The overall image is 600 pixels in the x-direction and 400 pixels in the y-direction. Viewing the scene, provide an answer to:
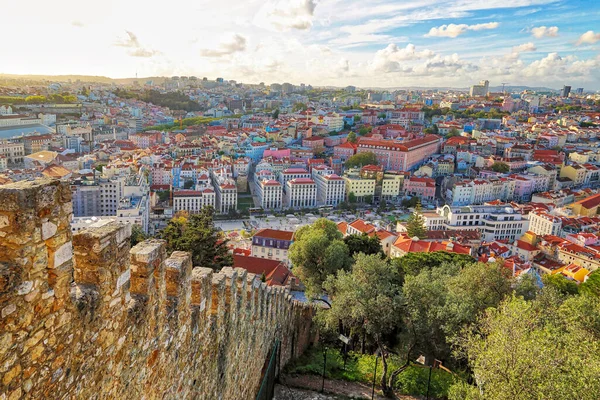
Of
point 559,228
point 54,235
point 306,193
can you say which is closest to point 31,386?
point 54,235

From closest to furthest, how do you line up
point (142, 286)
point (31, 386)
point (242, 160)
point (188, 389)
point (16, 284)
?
point (16, 284), point (31, 386), point (142, 286), point (188, 389), point (242, 160)

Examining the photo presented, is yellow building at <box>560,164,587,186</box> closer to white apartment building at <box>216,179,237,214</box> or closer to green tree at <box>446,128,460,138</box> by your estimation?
green tree at <box>446,128,460,138</box>

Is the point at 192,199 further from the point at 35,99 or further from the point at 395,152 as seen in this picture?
the point at 35,99

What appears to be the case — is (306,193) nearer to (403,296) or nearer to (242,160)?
(242,160)

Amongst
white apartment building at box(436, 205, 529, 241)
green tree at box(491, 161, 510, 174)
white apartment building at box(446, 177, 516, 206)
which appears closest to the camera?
white apartment building at box(436, 205, 529, 241)

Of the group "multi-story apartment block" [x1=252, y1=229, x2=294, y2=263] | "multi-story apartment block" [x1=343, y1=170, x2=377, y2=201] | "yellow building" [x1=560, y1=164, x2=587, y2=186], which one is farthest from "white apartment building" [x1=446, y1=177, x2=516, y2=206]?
"multi-story apartment block" [x1=252, y1=229, x2=294, y2=263]
